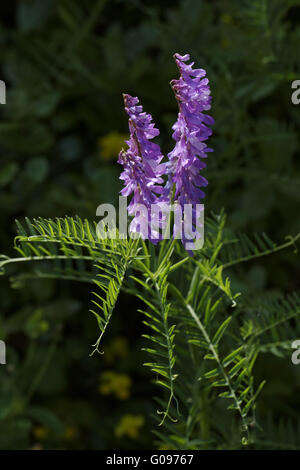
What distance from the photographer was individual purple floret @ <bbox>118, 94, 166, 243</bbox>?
1.76ft

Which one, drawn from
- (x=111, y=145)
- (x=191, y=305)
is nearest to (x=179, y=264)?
(x=191, y=305)

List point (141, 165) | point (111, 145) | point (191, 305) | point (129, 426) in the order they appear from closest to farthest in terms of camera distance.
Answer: point (141, 165) → point (191, 305) → point (129, 426) → point (111, 145)

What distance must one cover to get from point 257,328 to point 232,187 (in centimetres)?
81

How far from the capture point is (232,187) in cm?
151

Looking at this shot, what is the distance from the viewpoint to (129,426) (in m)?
1.17

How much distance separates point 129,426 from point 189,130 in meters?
0.76

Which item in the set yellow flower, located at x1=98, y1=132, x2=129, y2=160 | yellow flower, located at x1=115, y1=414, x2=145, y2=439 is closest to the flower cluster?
yellow flower, located at x1=115, y1=414, x2=145, y2=439

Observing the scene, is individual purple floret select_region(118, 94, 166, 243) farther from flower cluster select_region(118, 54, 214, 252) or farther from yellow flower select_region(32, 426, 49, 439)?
yellow flower select_region(32, 426, 49, 439)

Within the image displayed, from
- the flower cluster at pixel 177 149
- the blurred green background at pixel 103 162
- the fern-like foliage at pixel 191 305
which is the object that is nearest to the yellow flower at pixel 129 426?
the blurred green background at pixel 103 162

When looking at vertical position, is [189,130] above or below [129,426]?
above

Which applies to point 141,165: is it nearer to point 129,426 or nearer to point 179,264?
point 179,264

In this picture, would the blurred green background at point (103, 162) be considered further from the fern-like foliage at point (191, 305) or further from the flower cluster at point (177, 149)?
the flower cluster at point (177, 149)

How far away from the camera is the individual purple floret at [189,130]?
534mm
